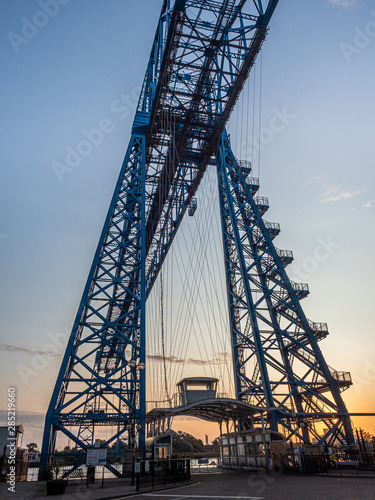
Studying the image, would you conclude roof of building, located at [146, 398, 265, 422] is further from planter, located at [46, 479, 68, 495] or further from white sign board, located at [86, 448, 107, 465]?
planter, located at [46, 479, 68, 495]

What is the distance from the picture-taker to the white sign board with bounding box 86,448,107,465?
14758mm

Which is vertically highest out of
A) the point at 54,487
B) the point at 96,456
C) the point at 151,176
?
the point at 151,176

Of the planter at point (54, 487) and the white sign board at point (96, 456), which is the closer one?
the planter at point (54, 487)

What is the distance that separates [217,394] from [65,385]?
9174 millimetres

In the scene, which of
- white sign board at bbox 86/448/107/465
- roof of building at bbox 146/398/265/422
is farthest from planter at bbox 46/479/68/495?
roof of building at bbox 146/398/265/422

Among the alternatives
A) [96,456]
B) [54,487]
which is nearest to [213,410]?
[96,456]

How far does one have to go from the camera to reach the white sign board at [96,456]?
14758 millimetres

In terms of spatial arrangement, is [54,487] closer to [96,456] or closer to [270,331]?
[96,456]

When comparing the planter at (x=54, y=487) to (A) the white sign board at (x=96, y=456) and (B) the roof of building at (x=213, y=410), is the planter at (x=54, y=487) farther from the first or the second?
(B) the roof of building at (x=213, y=410)

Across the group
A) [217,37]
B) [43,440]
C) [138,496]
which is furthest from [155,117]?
[138,496]

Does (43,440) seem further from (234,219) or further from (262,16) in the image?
(262,16)

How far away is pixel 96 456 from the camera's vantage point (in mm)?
14844

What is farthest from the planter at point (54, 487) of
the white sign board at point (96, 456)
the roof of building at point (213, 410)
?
the roof of building at point (213, 410)

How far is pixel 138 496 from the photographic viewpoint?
1121 centimetres
